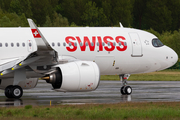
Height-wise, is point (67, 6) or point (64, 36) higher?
point (67, 6)

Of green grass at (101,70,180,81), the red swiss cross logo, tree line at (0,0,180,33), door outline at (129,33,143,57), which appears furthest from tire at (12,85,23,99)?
tree line at (0,0,180,33)

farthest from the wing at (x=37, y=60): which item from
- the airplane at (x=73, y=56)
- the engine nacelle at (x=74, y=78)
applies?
the engine nacelle at (x=74, y=78)

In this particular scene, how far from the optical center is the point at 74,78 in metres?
19.7

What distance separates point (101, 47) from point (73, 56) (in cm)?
172

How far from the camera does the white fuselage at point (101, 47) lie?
895 inches

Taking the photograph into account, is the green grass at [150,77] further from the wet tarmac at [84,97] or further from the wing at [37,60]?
the wing at [37,60]

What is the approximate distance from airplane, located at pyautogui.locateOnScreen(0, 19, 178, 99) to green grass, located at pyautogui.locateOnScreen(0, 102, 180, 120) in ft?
10.2

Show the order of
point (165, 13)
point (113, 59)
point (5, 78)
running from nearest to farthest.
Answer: point (5, 78) < point (113, 59) < point (165, 13)

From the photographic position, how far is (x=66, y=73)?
19.6m

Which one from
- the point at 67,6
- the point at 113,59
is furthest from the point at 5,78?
the point at 67,6

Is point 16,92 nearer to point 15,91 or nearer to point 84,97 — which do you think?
point 15,91

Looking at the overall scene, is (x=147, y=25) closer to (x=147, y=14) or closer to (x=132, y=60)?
(x=147, y=14)

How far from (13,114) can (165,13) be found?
96.2 m

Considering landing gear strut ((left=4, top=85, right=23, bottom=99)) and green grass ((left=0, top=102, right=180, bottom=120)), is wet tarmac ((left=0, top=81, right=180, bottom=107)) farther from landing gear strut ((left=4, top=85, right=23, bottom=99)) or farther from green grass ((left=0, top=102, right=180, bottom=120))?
green grass ((left=0, top=102, right=180, bottom=120))
